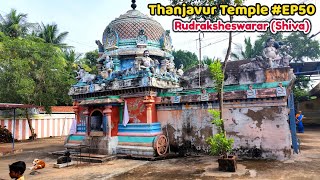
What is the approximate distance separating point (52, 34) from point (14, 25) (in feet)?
18.9

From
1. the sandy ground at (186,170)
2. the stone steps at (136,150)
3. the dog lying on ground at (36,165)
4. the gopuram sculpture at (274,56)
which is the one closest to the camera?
the sandy ground at (186,170)

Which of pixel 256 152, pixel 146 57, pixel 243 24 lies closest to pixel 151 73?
pixel 146 57

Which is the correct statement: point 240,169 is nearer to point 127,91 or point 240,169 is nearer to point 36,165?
point 127,91

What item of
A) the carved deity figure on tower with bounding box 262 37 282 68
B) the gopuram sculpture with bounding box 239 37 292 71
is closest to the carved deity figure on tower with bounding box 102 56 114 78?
the gopuram sculpture with bounding box 239 37 292 71

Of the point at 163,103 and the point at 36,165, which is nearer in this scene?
the point at 36,165

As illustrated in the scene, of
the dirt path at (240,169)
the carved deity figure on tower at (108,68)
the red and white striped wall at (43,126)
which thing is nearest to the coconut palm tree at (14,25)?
the red and white striped wall at (43,126)

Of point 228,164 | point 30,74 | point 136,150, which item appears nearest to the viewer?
point 228,164

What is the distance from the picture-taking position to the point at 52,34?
109 feet

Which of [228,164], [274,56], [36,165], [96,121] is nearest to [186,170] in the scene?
[228,164]

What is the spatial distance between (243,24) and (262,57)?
1866 millimetres

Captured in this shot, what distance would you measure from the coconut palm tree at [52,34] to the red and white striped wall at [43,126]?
1018 cm

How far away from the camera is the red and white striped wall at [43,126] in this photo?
2427 cm

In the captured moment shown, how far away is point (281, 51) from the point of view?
11.9 metres

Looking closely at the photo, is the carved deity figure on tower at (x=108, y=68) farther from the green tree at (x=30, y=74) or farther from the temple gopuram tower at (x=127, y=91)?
the green tree at (x=30, y=74)
